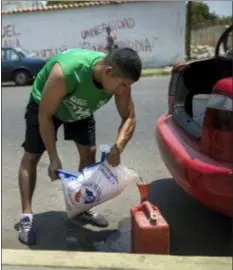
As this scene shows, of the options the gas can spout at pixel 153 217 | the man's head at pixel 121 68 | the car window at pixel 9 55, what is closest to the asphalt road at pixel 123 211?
the gas can spout at pixel 153 217

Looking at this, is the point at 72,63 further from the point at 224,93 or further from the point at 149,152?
the point at 149,152

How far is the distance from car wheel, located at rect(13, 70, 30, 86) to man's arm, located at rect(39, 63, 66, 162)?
44.7ft

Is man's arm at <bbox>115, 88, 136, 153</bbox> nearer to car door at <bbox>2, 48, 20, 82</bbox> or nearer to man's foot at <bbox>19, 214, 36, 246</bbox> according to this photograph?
man's foot at <bbox>19, 214, 36, 246</bbox>

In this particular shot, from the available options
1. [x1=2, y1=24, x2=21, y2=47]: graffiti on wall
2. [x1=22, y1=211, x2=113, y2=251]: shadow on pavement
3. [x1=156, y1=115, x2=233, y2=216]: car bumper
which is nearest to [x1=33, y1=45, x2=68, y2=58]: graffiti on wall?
[x1=2, y1=24, x2=21, y2=47]: graffiti on wall

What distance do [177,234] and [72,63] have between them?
146cm

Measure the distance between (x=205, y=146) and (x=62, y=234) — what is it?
128 centimetres

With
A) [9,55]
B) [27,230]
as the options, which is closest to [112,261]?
[27,230]

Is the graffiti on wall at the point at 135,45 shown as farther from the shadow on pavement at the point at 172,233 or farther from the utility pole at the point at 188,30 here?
the shadow on pavement at the point at 172,233

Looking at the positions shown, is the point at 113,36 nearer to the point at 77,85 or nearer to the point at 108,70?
the point at 77,85

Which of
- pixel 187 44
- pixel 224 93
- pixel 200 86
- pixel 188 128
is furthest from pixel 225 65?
pixel 187 44

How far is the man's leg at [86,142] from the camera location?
4059 mm

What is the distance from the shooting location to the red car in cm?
318

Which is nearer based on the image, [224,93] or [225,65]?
[224,93]

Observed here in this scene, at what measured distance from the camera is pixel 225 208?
3.22m
